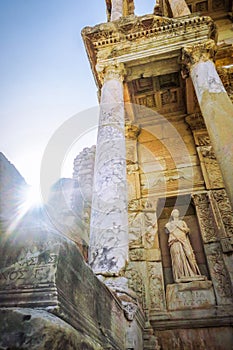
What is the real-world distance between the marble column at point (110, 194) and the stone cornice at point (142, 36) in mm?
1229

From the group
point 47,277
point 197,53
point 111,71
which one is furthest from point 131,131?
point 47,277

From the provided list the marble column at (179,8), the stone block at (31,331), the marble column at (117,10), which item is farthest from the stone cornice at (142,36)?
the stone block at (31,331)

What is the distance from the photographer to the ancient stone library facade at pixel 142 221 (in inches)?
67.2

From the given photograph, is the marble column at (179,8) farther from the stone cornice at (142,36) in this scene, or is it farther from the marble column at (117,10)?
the marble column at (117,10)

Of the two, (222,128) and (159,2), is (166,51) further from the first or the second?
(159,2)

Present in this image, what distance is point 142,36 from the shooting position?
25.4 ft

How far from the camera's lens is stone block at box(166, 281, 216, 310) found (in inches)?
228

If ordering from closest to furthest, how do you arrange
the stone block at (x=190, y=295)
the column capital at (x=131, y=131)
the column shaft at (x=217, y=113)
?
the column shaft at (x=217, y=113)
the stone block at (x=190, y=295)
the column capital at (x=131, y=131)

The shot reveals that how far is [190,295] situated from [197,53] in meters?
6.02

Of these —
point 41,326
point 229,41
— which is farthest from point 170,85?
point 41,326

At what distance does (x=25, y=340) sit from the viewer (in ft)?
4.17

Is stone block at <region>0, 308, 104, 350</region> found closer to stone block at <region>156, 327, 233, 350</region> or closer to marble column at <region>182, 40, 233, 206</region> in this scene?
marble column at <region>182, 40, 233, 206</region>

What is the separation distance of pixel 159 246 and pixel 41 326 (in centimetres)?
620

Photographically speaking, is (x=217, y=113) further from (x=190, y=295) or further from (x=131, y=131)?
(x=131, y=131)
